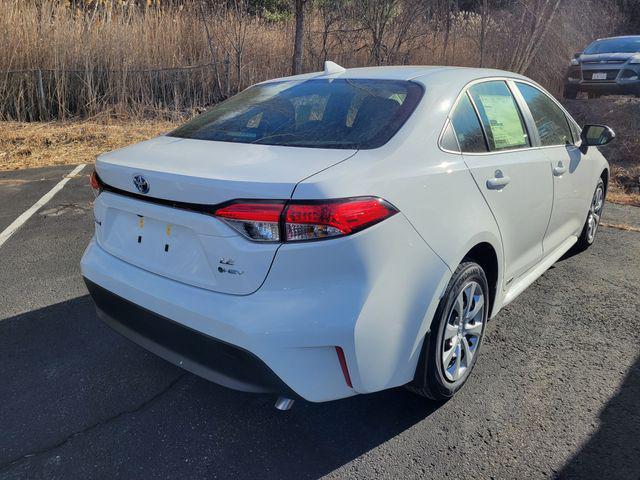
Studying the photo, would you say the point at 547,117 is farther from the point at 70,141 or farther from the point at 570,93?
the point at 570,93

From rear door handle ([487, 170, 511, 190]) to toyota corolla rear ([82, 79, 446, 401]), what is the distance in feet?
1.98

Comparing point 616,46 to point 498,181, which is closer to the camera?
point 498,181

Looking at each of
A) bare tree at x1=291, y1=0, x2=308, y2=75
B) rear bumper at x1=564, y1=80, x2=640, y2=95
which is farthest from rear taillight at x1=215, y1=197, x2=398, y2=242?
rear bumper at x1=564, y1=80, x2=640, y2=95

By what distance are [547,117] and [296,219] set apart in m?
2.54

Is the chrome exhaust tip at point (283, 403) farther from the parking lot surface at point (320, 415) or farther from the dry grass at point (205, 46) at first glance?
the dry grass at point (205, 46)

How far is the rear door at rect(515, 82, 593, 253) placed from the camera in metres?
3.51

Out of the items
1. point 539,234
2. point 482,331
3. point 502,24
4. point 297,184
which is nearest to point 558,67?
point 502,24

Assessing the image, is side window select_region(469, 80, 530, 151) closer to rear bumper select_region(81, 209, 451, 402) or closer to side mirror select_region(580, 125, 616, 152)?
side mirror select_region(580, 125, 616, 152)

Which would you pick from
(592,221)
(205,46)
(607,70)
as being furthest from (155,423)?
(607,70)

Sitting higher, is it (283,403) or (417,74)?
(417,74)

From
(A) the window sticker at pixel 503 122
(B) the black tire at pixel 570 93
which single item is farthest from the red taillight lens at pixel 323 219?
(B) the black tire at pixel 570 93

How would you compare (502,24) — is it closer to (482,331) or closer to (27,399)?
(482,331)

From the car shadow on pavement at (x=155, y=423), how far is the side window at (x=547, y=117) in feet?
6.62

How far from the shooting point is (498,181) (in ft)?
9.09
